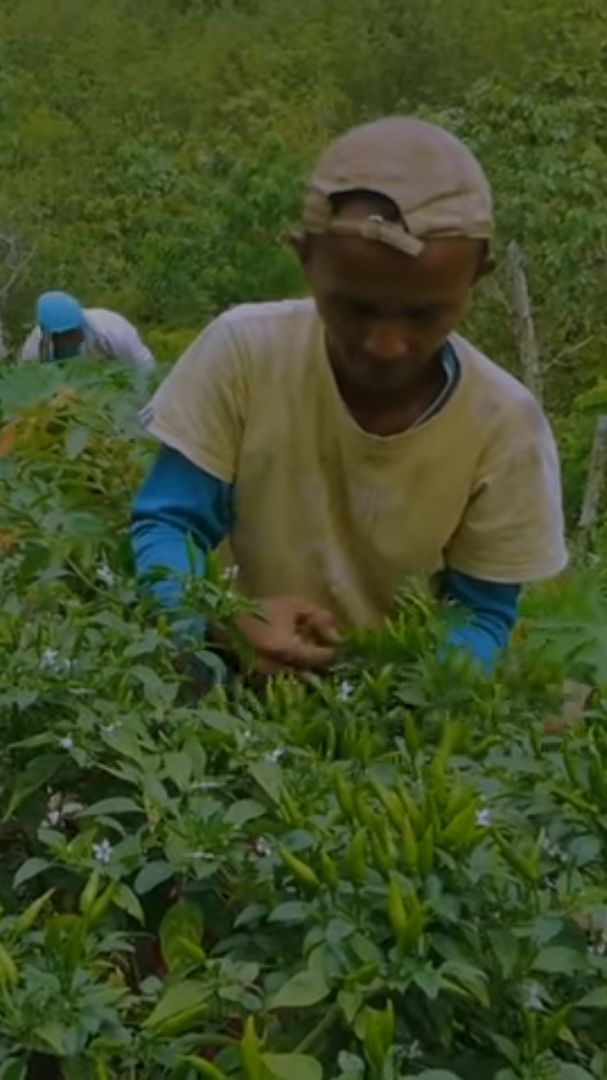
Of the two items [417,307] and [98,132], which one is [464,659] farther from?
[98,132]

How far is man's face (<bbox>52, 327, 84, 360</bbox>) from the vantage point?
4.98m

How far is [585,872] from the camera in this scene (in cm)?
118

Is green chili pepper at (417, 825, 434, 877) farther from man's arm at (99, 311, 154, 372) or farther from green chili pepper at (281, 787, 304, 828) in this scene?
man's arm at (99, 311, 154, 372)

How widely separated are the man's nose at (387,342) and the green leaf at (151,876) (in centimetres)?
57

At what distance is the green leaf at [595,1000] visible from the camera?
1.09 meters

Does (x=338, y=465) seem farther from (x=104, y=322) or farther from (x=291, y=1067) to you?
(x=104, y=322)

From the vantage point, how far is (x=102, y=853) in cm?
114

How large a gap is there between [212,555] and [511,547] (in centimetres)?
39

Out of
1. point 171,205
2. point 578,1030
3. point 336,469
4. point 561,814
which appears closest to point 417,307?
point 336,469

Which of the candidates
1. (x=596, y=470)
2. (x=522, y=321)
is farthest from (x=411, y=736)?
(x=522, y=321)

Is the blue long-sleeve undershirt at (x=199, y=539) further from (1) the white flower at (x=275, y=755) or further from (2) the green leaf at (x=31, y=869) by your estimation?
(2) the green leaf at (x=31, y=869)

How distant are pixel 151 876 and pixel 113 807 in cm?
6

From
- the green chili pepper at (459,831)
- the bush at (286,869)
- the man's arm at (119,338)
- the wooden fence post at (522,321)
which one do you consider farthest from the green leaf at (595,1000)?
the wooden fence post at (522,321)

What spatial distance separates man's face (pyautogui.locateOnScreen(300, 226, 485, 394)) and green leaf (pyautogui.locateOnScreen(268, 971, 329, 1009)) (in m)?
0.65
